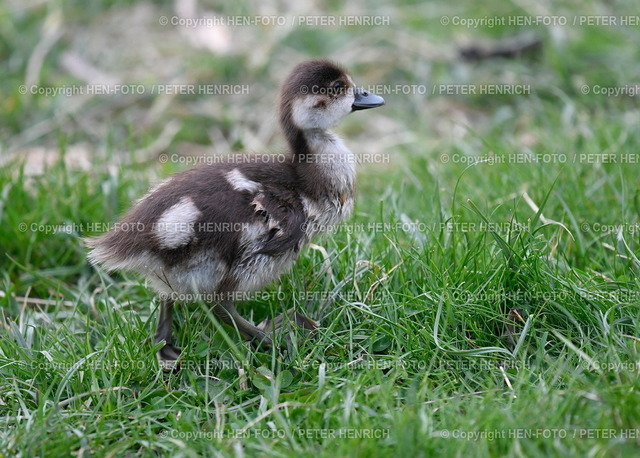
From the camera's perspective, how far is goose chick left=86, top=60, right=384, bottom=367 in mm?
3561

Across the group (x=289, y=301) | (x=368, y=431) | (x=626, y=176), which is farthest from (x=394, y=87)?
(x=368, y=431)

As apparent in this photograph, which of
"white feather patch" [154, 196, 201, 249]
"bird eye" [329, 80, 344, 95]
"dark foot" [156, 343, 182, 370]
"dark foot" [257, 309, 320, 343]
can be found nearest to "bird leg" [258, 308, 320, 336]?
"dark foot" [257, 309, 320, 343]

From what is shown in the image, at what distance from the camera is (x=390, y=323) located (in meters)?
3.57

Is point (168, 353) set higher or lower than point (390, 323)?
lower

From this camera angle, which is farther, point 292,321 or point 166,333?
point 166,333

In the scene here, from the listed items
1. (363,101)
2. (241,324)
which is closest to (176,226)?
(241,324)

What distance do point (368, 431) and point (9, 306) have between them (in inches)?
96.7

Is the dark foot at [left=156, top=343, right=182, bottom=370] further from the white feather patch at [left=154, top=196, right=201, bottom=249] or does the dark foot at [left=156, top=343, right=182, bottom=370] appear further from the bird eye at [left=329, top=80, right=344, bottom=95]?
the bird eye at [left=329, top=80, right=344, bottom=95]

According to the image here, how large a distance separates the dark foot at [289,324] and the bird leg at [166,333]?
465 millimetres

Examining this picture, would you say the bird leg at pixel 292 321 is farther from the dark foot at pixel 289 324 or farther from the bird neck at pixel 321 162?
the bird neck at pixel 321 162

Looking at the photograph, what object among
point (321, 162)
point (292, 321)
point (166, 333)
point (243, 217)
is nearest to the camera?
point (243, 217)

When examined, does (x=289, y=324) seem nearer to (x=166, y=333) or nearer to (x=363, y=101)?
(x=166, y=333)

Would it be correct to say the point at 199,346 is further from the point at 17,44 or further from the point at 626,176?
the point at 17,44

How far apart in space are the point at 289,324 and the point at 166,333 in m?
0.67
